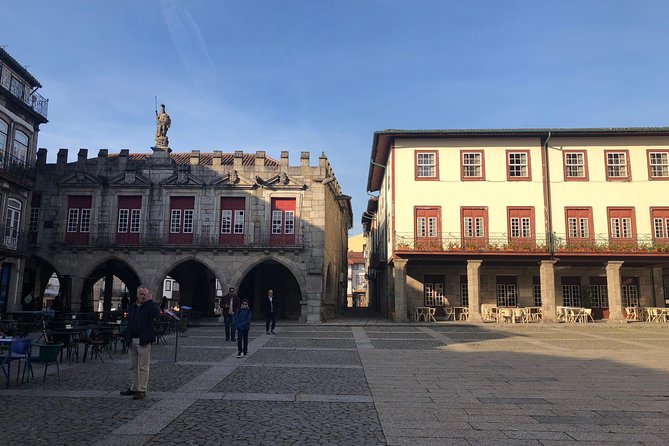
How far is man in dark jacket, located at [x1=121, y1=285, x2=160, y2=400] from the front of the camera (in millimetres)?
8352

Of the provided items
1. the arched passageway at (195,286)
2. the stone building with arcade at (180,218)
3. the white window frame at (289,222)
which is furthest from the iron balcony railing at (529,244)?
the arched passageway at (195,286)

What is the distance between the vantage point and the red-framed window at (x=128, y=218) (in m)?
29.4

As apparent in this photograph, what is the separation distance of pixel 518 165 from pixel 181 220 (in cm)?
1953

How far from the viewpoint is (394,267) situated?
2855cm

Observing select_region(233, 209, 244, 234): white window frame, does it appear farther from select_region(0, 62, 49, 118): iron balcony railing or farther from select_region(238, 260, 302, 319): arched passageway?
select_region(0, 62, 49, 118): iron balcony railing

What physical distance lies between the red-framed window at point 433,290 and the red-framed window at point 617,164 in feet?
36.7

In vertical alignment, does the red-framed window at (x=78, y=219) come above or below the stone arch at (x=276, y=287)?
above

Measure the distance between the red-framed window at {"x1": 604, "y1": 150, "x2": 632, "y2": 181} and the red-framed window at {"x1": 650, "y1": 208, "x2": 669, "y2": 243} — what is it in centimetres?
250

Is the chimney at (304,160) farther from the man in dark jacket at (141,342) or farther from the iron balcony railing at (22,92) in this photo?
the man in dark jacket at (141,342)

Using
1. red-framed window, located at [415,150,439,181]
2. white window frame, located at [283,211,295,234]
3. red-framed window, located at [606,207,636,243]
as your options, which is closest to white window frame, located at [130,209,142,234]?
white window frame, located at [283,211,295,234]

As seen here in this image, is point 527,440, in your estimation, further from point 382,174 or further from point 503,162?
point 382,174

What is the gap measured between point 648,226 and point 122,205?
98.3 ft

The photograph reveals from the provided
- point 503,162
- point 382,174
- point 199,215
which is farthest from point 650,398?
point 382,174

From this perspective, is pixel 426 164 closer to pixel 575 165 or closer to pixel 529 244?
pixel 529 244
